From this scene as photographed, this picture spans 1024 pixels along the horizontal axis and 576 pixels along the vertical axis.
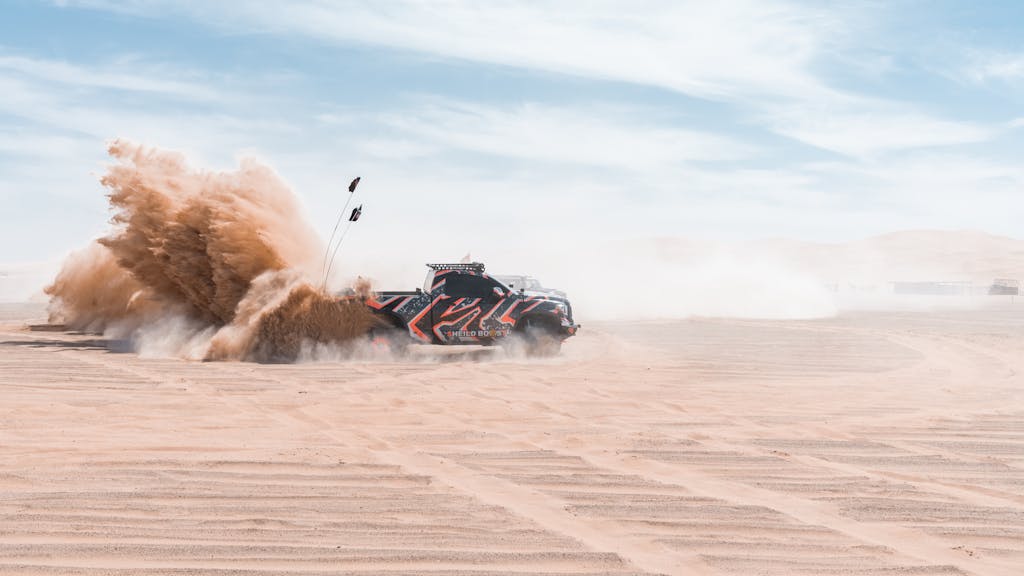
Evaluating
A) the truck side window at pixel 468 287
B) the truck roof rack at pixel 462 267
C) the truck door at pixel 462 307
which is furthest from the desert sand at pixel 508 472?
A: the truck roof rack at pixel 462 267

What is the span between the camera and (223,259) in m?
17.9

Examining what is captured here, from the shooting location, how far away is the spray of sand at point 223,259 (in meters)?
17.0

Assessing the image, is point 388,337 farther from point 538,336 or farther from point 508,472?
point 508,472

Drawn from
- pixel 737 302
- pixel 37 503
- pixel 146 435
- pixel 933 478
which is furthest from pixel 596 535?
pixel 737 302

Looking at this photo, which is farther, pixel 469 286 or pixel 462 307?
pixel 469 286

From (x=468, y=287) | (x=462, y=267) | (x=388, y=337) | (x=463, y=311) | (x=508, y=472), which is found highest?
(x=462, y=267)

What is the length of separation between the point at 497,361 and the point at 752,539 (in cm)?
1124

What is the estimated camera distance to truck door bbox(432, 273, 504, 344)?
1673cm

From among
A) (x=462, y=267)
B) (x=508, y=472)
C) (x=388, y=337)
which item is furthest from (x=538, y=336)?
(x=508, y=472)

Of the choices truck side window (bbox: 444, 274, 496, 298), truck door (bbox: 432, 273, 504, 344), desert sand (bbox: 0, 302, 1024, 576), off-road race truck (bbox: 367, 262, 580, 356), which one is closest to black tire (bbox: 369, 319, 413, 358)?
off-road race truck (bbox: 367, 262, 580, 356)

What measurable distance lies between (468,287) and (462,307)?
0.40 metres

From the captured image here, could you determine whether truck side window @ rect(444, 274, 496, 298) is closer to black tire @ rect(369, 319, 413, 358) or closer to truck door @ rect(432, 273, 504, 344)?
truck door @ rect(432, 273, 504, 344)

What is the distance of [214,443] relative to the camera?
847 centimetres

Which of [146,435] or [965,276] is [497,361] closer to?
[146,435]
